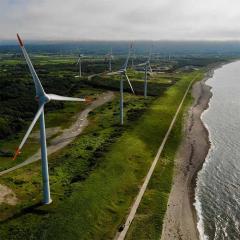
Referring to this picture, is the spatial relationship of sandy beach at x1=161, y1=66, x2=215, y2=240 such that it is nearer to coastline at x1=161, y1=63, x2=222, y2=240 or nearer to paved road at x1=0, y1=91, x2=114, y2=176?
coastline at x1=161, y1=63, x2=222, y2=240

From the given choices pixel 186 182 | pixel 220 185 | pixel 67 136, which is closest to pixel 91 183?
pixel 186 182

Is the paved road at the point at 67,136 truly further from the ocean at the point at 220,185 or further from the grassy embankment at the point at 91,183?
the ocean at the point at 220,185

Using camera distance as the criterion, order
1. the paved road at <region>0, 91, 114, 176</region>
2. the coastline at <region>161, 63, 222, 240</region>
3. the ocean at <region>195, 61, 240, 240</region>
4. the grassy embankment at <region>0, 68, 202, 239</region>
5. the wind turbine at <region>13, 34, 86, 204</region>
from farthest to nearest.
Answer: the paved road at <region>0, 91, 114, 176</region>
the ocean at <region>195, 61, 240, 240</region>
the coastline at <region>161, 63, 222, 240</region>
the grassy embankment at <region>0, 68, 202, 239</region>
the wind turbine at <region>13, 34, 86, 204</region>

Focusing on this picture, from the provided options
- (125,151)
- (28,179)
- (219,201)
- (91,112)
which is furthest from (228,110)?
(28,179)

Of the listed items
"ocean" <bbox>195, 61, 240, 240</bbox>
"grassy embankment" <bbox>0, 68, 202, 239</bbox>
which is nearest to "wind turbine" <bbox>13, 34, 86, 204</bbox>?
"grassy embankment" <bbox>0, 68, 202, 239</bbox>

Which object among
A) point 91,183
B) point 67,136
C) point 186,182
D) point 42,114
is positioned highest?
point 42,114

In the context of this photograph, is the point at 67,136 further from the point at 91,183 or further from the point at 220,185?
the point at 220,185

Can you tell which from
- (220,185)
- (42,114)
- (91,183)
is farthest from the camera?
(220,185)

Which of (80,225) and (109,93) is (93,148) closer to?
(80,225)
